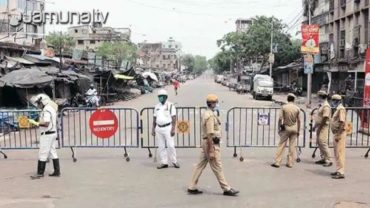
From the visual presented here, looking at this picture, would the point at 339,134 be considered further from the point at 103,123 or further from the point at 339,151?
the point at 103,123

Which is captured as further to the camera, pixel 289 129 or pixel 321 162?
pixel 321 162

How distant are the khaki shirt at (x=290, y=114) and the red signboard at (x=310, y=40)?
19.2 metres

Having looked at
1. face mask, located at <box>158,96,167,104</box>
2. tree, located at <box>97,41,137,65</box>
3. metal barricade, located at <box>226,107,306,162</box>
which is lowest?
metal barricade, located at <box>226,107,306,162</box>

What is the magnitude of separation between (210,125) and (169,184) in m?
1.54

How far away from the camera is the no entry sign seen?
11969mm

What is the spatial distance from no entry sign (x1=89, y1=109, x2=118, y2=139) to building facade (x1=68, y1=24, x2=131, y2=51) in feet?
311

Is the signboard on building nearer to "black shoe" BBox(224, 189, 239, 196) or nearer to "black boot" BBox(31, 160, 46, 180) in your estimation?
"black boot" BBox(31, 160, 46, 180)

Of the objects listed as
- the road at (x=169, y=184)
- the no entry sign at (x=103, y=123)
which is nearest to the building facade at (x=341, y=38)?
the road at (x=169, y=184)

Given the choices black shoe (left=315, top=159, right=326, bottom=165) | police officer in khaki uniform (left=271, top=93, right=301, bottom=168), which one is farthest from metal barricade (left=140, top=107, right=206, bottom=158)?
black shoe (left=315, top=159, right=326, bottom=165)

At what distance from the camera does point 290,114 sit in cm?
1109

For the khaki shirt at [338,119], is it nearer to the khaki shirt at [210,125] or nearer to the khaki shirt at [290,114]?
the khaki shirt at [290,114]

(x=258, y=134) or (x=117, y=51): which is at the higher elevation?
(x=117, y=51)

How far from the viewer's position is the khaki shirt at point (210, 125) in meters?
8.45

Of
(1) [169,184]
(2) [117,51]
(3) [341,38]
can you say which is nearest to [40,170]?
(1) [169,184]
